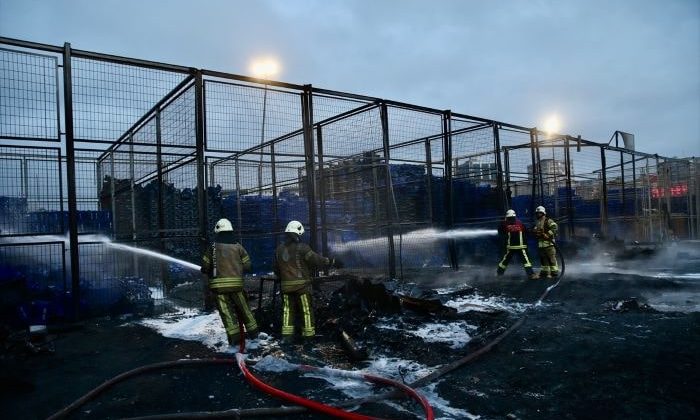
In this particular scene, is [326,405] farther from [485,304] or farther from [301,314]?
[485,304]

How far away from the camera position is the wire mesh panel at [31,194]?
7.21 meters

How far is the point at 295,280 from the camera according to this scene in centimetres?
609

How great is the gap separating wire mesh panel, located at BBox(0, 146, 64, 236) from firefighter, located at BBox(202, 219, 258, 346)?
9.63 ft

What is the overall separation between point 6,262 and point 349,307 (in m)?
6.00

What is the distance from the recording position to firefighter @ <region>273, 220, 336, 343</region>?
6.06 meters

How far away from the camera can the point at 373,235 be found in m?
10.8

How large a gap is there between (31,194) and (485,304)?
30.1 feet

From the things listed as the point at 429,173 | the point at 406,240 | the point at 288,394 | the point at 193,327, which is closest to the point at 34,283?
the point at 193,327

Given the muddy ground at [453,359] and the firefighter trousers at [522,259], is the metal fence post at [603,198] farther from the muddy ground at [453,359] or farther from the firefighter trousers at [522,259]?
the muddy ground at [453,359]

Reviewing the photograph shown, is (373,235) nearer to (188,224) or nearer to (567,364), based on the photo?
(188,224)

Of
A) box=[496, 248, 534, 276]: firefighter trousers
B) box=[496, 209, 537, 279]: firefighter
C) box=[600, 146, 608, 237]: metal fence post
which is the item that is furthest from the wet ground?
box=[600, 146, 608, 237]: metal fence post

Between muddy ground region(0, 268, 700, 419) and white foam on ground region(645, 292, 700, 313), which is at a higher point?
muddy ground region(0, 268, 700, 419)

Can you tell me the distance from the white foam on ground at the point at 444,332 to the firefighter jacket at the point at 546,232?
528 centimetres

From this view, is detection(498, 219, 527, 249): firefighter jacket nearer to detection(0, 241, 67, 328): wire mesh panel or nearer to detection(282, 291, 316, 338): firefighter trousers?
detection(282, 291, 316, 338): firefighter trousers
